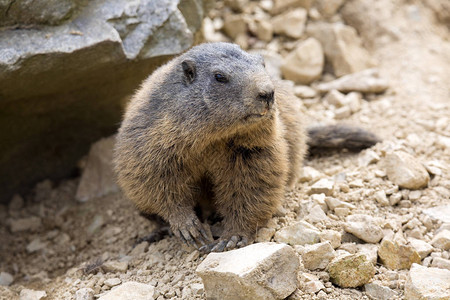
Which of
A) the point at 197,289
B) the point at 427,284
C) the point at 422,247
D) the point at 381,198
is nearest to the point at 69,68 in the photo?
the point at 197,289

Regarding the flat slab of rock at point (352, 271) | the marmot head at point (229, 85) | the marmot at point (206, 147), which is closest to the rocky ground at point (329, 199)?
the flat slab of rock at point (352, 271)

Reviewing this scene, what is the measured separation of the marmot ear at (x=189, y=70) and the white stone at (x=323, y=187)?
5.34 feet

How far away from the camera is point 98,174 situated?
6.34 m

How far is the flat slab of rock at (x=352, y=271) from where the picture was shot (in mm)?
3475

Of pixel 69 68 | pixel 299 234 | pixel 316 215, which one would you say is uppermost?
pixel 69 68

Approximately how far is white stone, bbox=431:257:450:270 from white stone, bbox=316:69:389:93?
3.31 m

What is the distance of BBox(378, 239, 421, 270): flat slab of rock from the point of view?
147 inches

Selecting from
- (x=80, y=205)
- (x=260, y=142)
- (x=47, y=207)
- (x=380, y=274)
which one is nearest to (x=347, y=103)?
(x=260, y=142)

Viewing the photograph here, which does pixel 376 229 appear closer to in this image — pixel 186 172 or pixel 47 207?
pixel 186 172

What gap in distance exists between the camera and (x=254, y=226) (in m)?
4.19

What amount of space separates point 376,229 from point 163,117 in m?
1.96

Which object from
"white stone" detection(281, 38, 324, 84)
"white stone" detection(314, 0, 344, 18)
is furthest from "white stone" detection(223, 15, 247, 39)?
"white stone" detection(314, 0, 344, 18)

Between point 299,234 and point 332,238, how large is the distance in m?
0.26

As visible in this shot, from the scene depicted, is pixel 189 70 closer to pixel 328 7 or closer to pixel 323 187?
pixel 323 187
